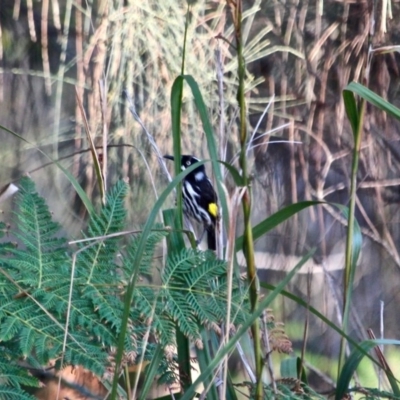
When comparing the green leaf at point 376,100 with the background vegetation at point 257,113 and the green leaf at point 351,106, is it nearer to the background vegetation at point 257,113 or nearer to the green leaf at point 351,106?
the green leaf at point 351,106

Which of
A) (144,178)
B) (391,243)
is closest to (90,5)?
(144,178)

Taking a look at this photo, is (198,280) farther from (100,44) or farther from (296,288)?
(296,288)

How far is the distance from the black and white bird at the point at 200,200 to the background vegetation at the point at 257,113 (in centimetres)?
16

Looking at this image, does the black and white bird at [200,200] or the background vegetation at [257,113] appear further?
the black and white bird at [200,200]

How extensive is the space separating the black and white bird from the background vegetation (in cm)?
16

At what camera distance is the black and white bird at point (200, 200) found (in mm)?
2373

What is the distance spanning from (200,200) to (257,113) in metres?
0.37

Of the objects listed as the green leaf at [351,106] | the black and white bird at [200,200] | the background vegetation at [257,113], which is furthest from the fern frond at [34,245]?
the black and white bird at [200,200]

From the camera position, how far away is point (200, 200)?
97.4 inches

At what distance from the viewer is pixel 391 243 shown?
2.47 metres

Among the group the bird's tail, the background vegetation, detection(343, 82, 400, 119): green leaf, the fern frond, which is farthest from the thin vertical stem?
the bird's tail

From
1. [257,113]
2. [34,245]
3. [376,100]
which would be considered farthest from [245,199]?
[257,113]

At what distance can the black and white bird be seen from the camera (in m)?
2.37

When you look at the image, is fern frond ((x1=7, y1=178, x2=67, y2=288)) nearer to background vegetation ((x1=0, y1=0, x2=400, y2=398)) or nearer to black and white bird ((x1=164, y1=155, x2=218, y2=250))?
background vegetation ((x1=0, y1=0, x2=400, y2=398))
